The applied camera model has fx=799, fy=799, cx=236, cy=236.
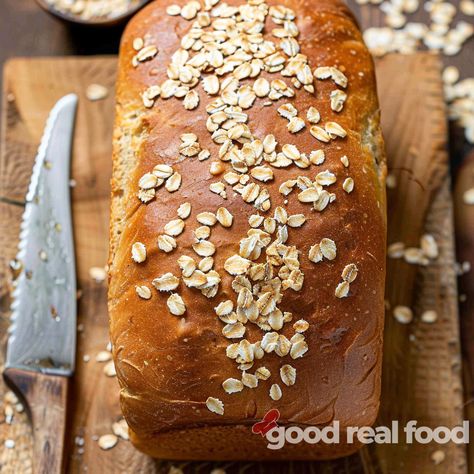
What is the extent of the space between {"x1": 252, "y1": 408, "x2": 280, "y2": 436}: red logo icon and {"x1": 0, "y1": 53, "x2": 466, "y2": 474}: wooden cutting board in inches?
9.8

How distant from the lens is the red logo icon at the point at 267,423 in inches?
56.1

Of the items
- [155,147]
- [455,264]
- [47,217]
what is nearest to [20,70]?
[47,217]

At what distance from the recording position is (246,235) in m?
1.43

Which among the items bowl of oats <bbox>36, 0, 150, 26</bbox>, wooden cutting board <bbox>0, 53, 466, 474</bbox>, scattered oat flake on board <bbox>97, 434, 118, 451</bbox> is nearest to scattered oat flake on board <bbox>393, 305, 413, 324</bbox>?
wooden cutting board <bbox>0, 53, 466, 474</bbox>

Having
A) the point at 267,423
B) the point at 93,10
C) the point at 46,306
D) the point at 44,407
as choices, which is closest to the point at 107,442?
the point at 44,407

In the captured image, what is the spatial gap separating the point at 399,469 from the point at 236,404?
484 millimetres

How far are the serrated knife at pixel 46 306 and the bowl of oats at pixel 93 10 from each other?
33 cm

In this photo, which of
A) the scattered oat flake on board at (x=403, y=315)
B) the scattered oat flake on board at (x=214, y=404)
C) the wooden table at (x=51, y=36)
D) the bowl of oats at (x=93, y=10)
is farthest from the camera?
the wooden table at (x=51, y=36)

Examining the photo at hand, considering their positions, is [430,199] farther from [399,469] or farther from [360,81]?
[399,469]

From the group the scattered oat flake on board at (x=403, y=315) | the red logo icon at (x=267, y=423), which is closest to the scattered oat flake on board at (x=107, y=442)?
the red logo icon at (x=267, y=423)

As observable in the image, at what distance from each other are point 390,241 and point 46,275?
0.79m

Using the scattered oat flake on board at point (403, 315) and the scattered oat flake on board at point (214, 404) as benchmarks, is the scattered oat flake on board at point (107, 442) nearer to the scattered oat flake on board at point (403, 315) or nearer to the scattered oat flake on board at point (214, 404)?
the scattered oat flake on board at point (214, 404)

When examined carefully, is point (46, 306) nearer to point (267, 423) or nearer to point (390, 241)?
point (267, 423)

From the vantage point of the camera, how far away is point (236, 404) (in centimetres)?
142
